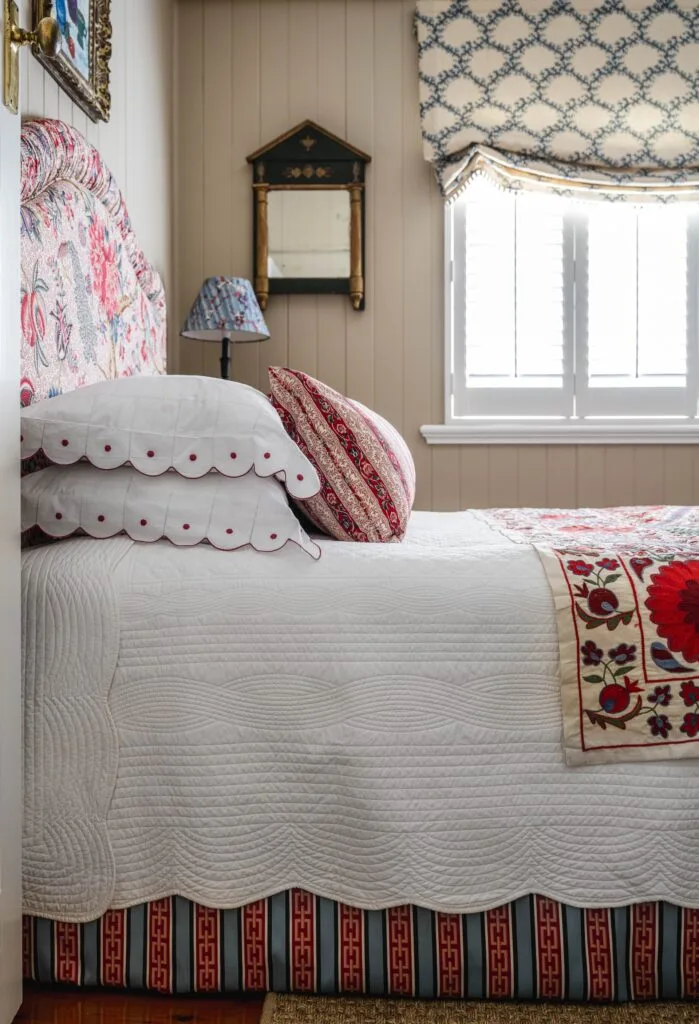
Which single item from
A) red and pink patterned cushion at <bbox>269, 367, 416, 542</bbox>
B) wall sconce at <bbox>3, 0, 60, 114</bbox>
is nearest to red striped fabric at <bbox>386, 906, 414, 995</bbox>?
red and pink patterned cushion at <bbox>269, 367, 416, 542</bbox>

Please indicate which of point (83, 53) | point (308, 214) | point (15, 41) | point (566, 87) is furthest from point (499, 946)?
point (566, 87)

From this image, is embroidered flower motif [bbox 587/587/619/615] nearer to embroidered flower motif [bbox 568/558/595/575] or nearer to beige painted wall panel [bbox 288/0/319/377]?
embroidered flower motif [bbox 568/558/595/575]

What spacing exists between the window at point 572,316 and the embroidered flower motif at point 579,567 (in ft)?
7.04

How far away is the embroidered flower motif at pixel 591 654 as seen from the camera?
1.11 m

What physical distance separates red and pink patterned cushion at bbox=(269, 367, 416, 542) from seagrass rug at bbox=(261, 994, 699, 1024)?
0.68m

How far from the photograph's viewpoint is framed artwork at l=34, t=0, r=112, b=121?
74.4 inches

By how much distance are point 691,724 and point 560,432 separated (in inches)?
90.4

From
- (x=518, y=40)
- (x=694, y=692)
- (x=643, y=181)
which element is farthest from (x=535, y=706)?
(x=518, y=40)

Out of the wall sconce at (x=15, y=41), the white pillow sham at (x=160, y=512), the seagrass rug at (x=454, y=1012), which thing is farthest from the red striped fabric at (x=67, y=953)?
the wall sconce at (x=15, y=41)

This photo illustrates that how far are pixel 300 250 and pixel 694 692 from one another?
254 cm

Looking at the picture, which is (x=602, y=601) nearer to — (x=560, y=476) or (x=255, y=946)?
(x=255, y=946)

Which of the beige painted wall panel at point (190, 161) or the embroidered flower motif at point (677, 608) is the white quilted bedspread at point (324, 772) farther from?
the beige painted wall panel at point (190, 161)

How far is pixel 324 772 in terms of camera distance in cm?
111

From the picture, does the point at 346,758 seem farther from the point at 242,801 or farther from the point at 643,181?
the point at 643,181
